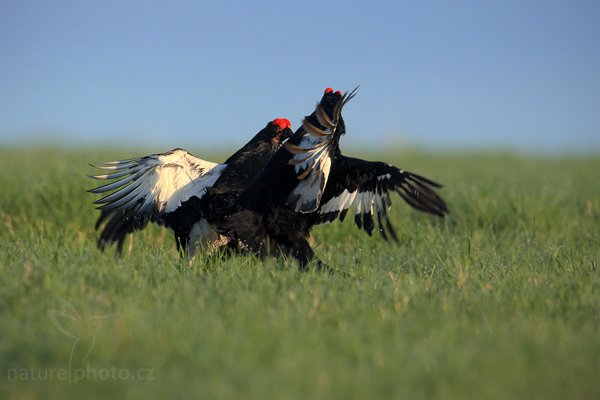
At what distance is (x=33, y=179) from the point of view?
902 cm

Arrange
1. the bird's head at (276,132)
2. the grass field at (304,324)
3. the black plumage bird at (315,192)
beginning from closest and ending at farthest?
the grass field at (304,324) < the black plumage bird at (315,192) < the bird's head at (276,132)

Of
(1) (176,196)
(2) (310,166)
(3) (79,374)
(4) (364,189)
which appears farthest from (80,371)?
(4) (364,189)

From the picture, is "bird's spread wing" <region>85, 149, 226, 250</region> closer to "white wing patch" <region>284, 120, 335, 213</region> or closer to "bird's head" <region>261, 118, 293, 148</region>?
"bird's head" <region>261, 118, 293, 148</region>

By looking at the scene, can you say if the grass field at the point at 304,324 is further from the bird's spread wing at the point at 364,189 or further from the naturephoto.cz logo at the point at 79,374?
the bird's spread wing at the point at 364,189

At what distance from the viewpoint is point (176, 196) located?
5.96m

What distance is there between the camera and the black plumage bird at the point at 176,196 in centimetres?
588

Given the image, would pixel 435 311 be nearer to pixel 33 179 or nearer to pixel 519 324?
pixel 519 324

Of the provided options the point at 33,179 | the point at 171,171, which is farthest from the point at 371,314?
the point at 33,179

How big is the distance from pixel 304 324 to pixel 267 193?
73.3 inches

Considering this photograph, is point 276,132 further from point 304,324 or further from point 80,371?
point 80,371

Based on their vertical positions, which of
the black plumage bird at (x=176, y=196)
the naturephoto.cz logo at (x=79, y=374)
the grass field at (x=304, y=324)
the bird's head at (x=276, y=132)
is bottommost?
the naturephoto.cz logo at (x=79, y=374)

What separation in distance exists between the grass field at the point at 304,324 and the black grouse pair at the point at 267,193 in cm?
28

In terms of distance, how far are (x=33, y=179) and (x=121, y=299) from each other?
17.5ft

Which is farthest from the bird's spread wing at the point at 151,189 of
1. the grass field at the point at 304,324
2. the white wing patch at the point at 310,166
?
the white wing patch at the point at 310,166
